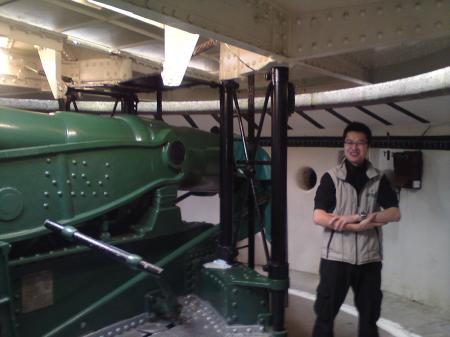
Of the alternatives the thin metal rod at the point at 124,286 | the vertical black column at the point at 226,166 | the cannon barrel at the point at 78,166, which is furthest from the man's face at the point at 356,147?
the thin metal rod at the point at 124,286

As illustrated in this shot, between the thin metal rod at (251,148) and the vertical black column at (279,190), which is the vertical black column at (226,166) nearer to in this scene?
the thin metal rod at (251,148)

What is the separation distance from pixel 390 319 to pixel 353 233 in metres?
2.16

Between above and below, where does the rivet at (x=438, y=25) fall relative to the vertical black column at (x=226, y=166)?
above

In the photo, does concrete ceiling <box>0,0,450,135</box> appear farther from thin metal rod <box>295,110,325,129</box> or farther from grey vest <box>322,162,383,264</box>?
grey vest <box>322,162,383,264</box>

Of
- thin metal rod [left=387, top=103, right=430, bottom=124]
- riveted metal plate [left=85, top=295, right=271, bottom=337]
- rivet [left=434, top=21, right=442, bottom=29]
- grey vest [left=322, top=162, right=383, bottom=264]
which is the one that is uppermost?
rivet [left=434, top=21, right=442, bottom=29]

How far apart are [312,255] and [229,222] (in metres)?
3.26

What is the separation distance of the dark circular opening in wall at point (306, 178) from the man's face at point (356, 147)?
11.9ft

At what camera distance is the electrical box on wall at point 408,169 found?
4859mm

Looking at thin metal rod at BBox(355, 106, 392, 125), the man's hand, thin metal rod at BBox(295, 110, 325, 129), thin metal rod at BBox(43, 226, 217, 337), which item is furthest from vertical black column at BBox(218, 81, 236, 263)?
thin metal rod at BBox(295, 110, 325, 129)

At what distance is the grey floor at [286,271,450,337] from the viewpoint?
13.1ft

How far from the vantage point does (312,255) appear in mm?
6383

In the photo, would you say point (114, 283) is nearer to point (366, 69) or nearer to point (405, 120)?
point (366, 69)

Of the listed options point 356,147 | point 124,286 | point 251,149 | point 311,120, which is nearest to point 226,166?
point 251,149

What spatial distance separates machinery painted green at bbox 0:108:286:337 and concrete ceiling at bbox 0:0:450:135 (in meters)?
0.96
